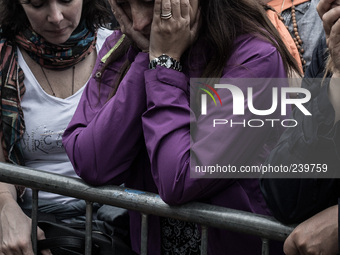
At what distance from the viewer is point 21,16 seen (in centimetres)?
341

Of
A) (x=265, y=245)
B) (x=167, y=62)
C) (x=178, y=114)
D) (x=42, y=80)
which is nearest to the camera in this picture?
(x=265, y=245)

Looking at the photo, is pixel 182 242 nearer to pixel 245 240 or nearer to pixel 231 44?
pixel 245 240

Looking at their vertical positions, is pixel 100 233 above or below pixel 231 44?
below

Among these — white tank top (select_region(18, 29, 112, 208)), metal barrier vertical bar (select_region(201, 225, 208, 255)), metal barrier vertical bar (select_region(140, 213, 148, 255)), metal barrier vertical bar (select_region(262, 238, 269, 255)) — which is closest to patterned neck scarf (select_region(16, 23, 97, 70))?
white tank top (select_region(18, 29, 112, 208))

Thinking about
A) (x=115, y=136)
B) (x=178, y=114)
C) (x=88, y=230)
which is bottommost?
(x=88, y=230)

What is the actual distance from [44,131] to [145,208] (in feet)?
3.44

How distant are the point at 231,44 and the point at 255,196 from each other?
1.83 ft

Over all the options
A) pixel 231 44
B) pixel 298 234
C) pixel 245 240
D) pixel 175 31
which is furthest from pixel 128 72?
pixel 298 234

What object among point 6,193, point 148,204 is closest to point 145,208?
point 148,204

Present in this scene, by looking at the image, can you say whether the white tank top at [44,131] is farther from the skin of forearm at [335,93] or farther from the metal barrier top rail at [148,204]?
the skin of forearm at [335,93]

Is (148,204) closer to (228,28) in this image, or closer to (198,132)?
(198,132)

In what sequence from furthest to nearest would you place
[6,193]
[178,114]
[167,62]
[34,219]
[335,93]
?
1. [6,193]
2. [34,219]
3. [167,62]
4. [178,114]
5. [335,93]

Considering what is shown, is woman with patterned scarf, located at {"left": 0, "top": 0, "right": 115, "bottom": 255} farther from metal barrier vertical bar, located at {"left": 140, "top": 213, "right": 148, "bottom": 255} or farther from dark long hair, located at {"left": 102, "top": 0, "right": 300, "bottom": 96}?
dark long hair, located at {"left": 102, "top": 0, "right": 300, "bottom": 96}

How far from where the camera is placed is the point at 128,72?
2.56 meters
